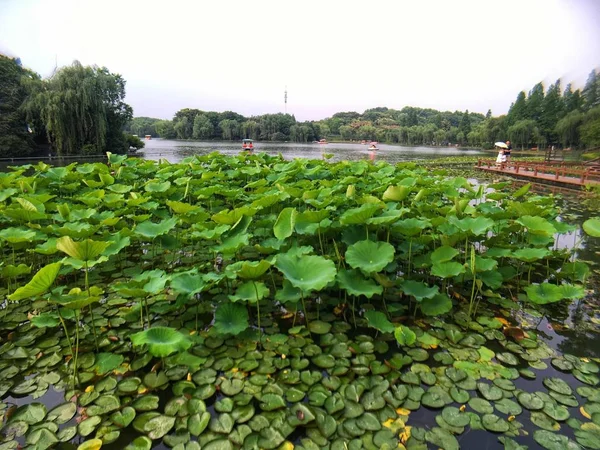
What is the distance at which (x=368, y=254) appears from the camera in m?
2.29

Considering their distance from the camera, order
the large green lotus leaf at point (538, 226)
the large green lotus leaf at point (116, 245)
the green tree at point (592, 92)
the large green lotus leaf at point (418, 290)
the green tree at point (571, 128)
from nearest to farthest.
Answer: the large green lotus leaf at point (418, 290), the large green lotus leaf at point (116, 245), the large green lotus leaf at point (538, 226), the green tree at point (571, 128), the green tree at point (592, 92)

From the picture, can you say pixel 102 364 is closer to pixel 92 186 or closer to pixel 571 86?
pixel 92 186

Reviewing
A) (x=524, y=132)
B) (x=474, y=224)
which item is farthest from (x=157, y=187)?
(x=524, y=132)

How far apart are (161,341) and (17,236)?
5.92 ft

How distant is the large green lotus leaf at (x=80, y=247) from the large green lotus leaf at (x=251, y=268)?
2.35ft

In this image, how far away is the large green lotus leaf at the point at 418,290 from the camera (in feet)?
7.47

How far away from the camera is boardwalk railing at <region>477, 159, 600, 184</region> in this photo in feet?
32.4

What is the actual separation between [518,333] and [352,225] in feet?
4.35

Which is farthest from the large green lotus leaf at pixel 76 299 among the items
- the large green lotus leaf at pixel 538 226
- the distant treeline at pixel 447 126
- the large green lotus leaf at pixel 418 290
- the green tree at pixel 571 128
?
the green tree at pixel 571 128

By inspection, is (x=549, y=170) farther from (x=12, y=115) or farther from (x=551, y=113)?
(x=551, y=113)

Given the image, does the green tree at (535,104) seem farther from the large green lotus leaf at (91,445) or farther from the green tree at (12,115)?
the large green lotus leaf at (91,445)

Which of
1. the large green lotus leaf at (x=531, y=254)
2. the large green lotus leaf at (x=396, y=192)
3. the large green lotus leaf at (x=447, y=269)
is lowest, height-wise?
the large green lotus leaf at (x=447, y=269)

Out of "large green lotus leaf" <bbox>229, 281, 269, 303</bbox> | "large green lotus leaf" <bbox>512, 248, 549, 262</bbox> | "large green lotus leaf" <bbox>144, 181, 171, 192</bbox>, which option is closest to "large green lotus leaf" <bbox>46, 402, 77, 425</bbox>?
"large green lotus leaf" <bbox>229, 281, 269, 303</bbox>

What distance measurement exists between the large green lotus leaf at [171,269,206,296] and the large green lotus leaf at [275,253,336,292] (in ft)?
1.57
